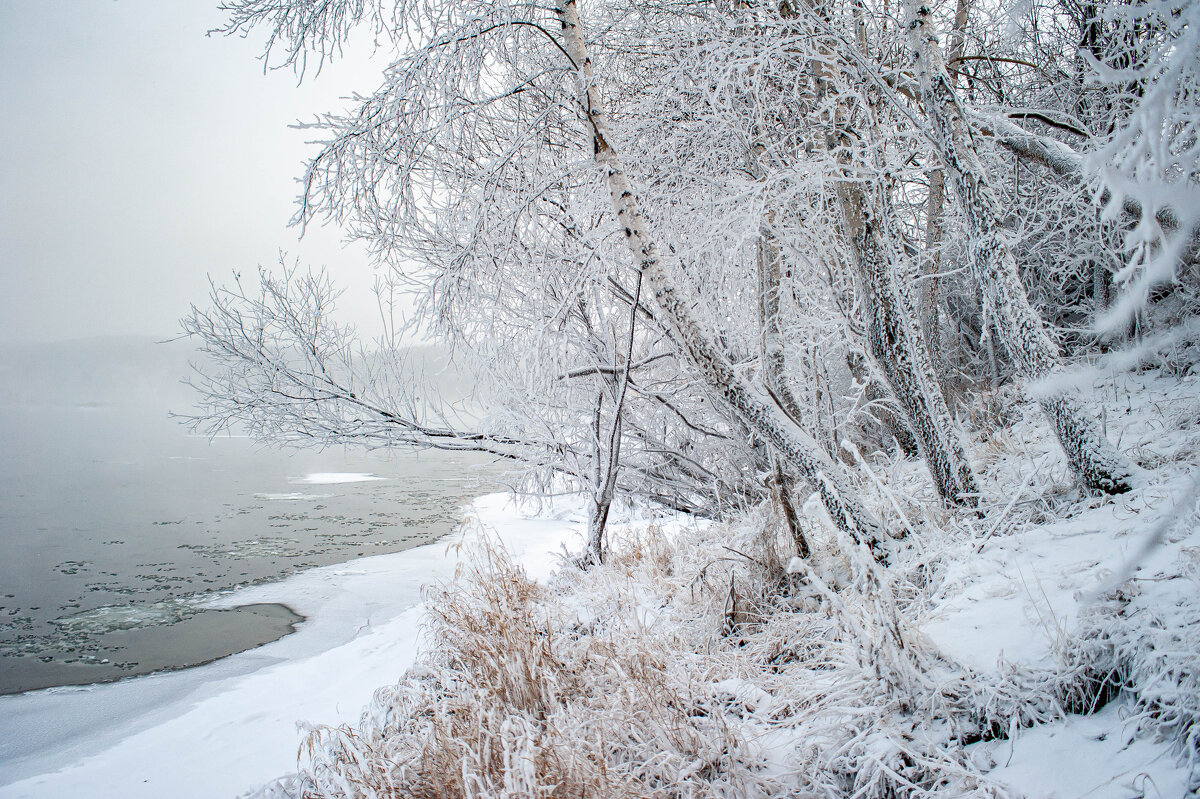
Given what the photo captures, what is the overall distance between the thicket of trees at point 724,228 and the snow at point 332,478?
14.8 metres

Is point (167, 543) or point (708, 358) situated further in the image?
point (167, 543)

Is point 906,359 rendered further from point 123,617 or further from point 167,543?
point 167,543

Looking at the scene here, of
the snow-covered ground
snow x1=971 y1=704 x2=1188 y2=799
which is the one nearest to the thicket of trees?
the snow-covered ground

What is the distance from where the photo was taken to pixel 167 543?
1119cm

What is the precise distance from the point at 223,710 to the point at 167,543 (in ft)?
27.7

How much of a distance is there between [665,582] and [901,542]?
5.70 feet

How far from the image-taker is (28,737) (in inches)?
185

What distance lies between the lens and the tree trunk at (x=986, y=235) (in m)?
3.03

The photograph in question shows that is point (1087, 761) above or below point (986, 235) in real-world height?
below

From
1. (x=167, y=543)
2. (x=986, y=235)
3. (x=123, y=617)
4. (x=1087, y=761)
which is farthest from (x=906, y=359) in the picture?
(x=167, y=543)

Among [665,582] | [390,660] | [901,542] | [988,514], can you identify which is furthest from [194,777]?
[988,514]

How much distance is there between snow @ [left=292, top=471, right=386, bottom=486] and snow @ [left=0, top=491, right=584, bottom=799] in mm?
13246

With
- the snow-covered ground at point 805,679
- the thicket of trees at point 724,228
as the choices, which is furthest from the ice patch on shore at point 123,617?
the thicket of trees at point 724,228

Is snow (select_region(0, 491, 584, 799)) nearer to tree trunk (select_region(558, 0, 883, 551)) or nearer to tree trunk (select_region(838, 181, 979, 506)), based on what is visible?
tree trunk (select_region(558, 0, 883, 551))
